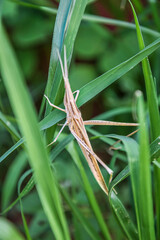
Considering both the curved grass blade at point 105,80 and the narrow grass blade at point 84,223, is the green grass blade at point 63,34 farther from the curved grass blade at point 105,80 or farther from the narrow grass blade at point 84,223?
the narrow grass blade at point 84,223

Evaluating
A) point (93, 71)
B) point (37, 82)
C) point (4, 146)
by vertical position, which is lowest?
point (4, 146)

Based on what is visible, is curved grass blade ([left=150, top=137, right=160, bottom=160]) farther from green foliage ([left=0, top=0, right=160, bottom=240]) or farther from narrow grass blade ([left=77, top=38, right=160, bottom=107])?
narrow grass blade ([left=77, top=38, right=160, bottom=107])

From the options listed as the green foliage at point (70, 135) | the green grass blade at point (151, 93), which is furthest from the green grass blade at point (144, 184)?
the green grass blade at point (151, 93)

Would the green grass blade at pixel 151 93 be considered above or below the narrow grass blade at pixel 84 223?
above

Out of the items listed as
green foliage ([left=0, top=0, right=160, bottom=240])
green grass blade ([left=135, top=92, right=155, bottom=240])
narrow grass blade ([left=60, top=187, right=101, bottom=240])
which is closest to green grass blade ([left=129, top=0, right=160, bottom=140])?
green foliage ([left=0, top=0, right=160, bottom=240])

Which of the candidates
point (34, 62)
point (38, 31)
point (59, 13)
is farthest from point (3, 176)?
point (59, 13)

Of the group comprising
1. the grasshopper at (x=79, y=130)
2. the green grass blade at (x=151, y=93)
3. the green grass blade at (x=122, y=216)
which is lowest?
the green grass blade at (x=122, y=216)

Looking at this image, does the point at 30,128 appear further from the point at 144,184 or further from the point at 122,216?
the point at 122,216

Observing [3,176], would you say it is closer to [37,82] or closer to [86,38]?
[37,82]

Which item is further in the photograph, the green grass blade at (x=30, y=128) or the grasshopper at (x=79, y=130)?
the grasshopper at (x=79, y=130)
